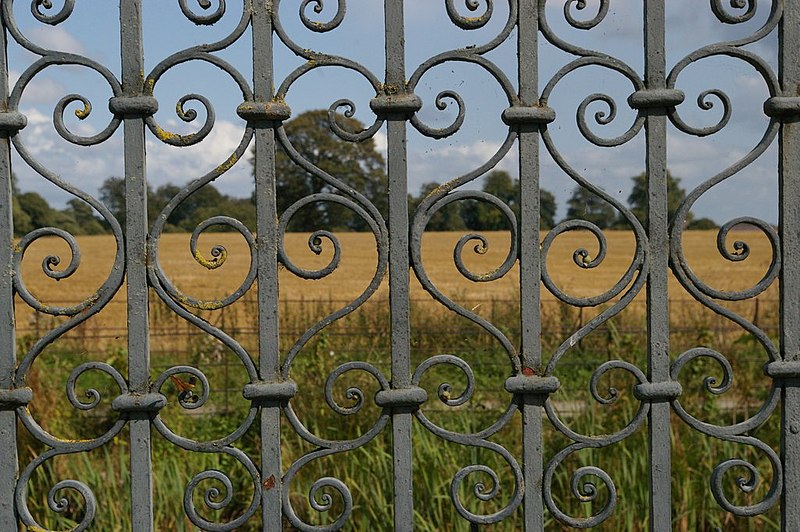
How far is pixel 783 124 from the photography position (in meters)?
2.09

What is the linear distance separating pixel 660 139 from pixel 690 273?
351 millimetres

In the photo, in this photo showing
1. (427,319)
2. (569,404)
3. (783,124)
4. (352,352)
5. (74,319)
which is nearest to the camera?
(74,319)

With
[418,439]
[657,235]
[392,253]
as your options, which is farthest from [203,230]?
[418,439]

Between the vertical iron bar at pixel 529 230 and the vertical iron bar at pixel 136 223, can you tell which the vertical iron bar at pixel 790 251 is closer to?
the vertical iron bar at pixel 529 230

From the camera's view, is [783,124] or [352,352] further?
[352,352]

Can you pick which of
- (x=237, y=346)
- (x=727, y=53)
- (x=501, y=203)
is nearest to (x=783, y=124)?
(x=727, y=53)

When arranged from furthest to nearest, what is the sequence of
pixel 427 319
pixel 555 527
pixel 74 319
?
pixel 427 319 → pixel 555 527 → pixel 74 319

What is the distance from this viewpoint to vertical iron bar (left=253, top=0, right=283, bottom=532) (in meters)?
1.99

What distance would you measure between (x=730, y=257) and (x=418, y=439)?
2.14m

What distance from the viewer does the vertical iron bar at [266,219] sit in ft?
6.51

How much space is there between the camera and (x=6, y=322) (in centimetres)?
204

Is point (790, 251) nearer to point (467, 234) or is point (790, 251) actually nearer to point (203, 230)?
point (467, 234)

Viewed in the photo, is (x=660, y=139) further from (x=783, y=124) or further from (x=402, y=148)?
(x=402, y=148)

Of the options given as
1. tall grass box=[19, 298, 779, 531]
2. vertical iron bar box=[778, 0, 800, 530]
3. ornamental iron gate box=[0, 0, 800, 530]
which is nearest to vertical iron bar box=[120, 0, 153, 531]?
ornamental iron gate box=[0, 0, 800, 530]
